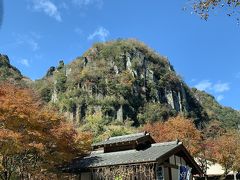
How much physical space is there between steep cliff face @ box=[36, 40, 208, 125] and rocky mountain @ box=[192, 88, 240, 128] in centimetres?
1578

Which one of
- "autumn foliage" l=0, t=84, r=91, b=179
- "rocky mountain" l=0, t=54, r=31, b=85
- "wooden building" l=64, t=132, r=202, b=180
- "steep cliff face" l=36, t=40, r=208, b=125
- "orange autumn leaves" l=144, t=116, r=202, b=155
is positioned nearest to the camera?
"autumn foliage" l=0, t=84, r=91, b=179

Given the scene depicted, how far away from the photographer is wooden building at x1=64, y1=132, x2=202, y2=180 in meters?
22.8

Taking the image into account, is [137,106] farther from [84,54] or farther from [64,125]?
[64,125]

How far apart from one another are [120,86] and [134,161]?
5959 centimetres

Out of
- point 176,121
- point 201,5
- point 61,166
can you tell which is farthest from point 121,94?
point 201,5

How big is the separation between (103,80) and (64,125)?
57.6m

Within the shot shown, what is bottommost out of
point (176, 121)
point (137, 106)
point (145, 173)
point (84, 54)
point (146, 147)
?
point (145, 173)

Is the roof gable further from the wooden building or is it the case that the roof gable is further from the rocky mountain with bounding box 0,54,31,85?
the rocky mountain with bounding box 0,54,31,85

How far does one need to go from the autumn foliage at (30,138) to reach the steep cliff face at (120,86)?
160 feet

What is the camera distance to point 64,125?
26.8 metres

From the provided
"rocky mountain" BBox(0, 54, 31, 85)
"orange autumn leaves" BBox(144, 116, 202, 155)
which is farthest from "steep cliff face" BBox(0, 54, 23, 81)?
"orange autumn leaves" BBox(144, 116, 202, 155)

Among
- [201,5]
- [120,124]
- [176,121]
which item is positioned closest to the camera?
[201,5]

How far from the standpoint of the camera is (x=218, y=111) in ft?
415

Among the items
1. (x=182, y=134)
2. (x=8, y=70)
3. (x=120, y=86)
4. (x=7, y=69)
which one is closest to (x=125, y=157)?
(x=182, y=134)
